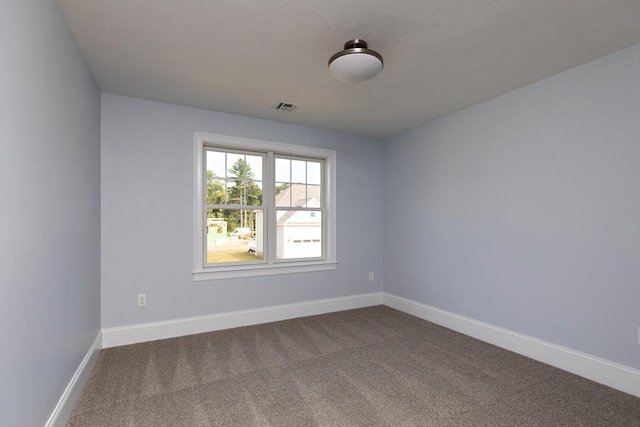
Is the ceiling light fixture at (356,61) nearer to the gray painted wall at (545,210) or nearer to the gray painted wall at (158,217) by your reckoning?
the gray painted wall at (545,210)

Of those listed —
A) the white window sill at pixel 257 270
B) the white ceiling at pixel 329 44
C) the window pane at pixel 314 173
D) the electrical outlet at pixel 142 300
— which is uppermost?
the white ceiling at pixel 329 44

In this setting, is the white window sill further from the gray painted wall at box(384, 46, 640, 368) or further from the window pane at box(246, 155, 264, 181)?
the gray painted wall at box(384, 46, 640, 368)

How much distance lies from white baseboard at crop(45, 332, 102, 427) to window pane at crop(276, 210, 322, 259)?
6.98 feet

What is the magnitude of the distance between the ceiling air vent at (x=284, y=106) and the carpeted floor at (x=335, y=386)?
2.52m

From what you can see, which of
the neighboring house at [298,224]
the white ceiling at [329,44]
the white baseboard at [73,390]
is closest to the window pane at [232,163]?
the neighboring house at [298,224]

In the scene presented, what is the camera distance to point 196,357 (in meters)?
2.87

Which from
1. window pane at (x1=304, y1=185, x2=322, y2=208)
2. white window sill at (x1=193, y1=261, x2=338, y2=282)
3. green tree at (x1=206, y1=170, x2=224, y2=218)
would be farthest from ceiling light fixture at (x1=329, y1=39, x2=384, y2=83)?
white window sill at (x1=193, y1=261, x2=338, y2=282)

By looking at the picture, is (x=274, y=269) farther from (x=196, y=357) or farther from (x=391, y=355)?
(x=391, y=355)

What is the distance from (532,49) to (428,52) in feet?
2.50

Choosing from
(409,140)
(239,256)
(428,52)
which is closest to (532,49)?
(428,52)

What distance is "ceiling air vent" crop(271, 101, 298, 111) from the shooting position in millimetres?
3425

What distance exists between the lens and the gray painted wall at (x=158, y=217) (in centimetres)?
318

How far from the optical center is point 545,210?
2832 mm

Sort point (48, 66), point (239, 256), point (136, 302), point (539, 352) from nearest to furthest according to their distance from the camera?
point (48, 66), point (539, 352), point (136, 302), point (239, 256)
